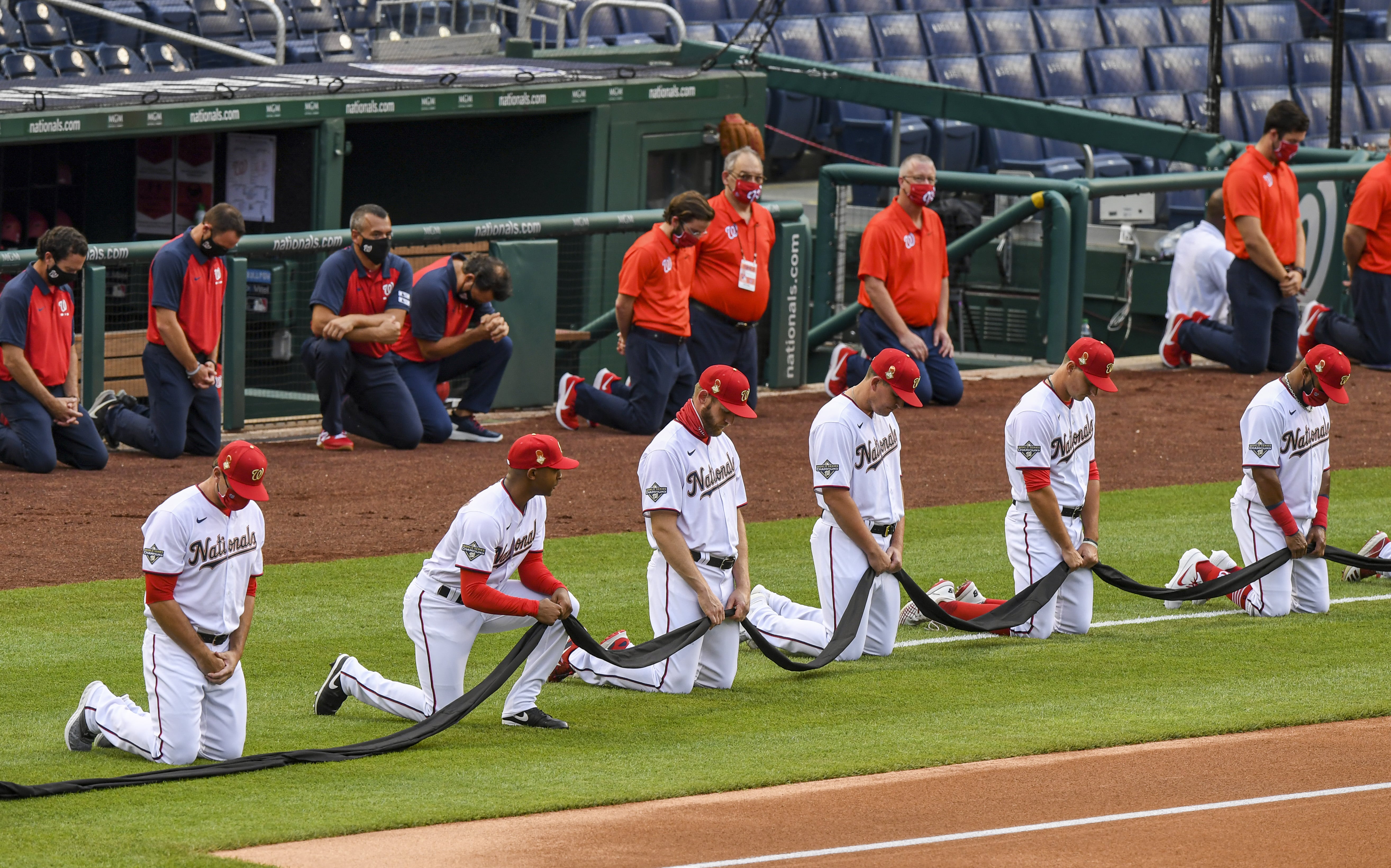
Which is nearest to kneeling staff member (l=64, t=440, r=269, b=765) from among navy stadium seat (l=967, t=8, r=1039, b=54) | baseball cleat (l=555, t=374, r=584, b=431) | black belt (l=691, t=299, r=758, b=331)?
baseball cleat (l=555, t=374, r=584, b=431)

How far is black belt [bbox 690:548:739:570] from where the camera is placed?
7.48 m

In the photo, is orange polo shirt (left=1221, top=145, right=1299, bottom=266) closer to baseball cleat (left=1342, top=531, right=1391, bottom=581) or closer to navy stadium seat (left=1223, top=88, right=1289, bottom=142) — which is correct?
baseball cleat (left=1342, top=531, right=1391, bottom=581)

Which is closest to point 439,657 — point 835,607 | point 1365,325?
point 835,607

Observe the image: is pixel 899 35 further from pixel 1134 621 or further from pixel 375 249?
pixel 1134 621

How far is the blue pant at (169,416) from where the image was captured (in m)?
11.3

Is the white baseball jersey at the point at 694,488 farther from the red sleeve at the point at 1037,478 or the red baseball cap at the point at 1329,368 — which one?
the red baseball cap at the point at 1329,368

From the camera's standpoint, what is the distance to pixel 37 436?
35.6 feet

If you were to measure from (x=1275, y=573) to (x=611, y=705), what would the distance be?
328 centimetres

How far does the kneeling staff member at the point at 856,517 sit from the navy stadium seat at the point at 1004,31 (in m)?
14.7

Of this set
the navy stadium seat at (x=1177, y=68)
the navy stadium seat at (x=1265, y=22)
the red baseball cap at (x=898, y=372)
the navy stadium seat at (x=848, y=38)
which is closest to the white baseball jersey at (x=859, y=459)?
the red baseball cap at (x=898, y=372)

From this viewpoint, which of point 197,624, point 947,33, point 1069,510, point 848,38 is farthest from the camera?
point 947,33

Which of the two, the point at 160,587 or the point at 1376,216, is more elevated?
the point at 1376,216

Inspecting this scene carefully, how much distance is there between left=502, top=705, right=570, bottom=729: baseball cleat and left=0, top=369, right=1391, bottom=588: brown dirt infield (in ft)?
9.53

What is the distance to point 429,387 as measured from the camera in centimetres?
1250
